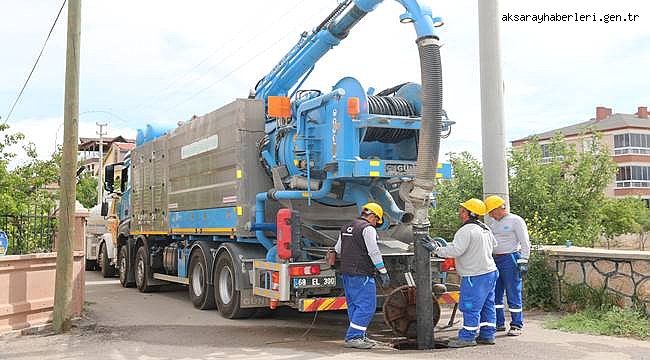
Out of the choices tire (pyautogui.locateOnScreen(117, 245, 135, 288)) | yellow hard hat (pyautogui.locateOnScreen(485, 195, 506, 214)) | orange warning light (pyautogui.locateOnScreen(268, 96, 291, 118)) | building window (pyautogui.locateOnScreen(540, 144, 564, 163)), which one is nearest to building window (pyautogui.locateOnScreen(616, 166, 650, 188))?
building window (pyautogui.locateOnScreen(540, 144, 564, 163))

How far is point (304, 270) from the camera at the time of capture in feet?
29.7

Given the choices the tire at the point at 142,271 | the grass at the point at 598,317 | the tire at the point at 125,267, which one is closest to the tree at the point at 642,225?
the tire at the point at 125,267

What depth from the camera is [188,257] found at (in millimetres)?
12953

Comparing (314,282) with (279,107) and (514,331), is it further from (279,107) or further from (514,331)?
(279,107)

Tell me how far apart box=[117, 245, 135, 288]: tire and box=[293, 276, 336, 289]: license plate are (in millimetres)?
8655

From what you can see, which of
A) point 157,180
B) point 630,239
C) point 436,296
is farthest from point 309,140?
point 630,239

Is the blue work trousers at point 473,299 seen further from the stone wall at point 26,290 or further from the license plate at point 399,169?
the stone wall at point 26,290

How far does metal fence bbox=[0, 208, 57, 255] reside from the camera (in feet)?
37.3

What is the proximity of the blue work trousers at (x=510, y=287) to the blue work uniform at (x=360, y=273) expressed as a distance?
192 cm

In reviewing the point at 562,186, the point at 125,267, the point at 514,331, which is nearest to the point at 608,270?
the point at 514,331

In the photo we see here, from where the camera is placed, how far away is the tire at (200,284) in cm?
1196

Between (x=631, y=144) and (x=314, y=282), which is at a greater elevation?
(x=631, y=144)

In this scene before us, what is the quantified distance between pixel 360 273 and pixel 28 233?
608cm

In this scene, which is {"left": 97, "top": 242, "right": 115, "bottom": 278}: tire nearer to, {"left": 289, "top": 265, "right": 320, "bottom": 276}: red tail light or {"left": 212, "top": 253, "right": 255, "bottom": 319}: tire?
{"left": 212, "top": 253, "right": 255, "bottom": 319}: tire
